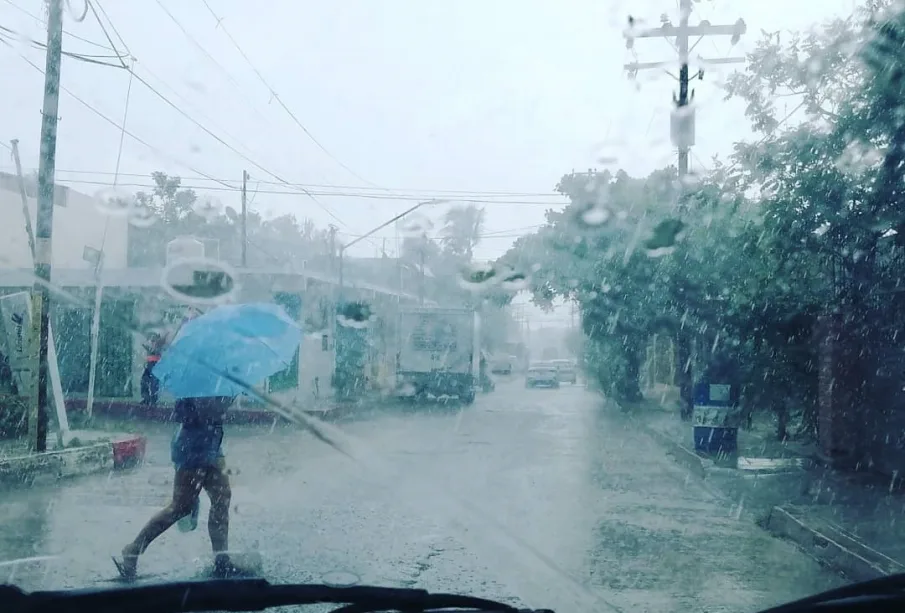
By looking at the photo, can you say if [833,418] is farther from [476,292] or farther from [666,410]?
[476,292]

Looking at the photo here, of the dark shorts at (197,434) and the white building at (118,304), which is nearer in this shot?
the dark shorts at (197,434)

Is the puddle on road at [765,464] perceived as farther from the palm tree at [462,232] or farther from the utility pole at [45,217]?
the palm tree at [462,232]

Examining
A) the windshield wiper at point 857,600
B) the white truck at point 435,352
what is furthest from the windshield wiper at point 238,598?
the white truck at point 435,352

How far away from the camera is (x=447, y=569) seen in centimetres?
682

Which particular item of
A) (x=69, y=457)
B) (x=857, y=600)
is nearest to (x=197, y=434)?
(x=857, y=600)

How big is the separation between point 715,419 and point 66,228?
49.8 ft

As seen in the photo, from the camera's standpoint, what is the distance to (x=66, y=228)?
22234mm

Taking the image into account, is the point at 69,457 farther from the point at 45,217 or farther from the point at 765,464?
the point at 765,464

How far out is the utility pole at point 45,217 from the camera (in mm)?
12703

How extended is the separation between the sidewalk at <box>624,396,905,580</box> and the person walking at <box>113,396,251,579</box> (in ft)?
15.3

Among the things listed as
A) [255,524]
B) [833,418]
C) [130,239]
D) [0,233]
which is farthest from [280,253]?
[255,524]

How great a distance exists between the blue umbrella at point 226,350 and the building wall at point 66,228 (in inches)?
478

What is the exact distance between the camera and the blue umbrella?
5910mm

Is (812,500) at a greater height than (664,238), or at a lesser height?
lesser
